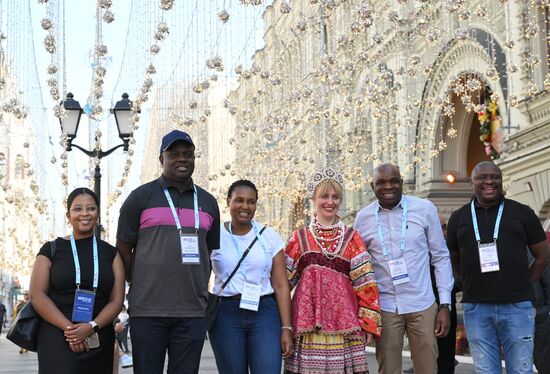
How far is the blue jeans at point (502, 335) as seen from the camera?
278 inches

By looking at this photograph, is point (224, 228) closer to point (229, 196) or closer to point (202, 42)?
point (229, 196)

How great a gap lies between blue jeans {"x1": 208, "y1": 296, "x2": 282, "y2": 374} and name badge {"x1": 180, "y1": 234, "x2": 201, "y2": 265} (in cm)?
69

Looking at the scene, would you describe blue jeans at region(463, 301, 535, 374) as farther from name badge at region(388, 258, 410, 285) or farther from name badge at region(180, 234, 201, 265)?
name badge at region(180, 234, 201, 265)

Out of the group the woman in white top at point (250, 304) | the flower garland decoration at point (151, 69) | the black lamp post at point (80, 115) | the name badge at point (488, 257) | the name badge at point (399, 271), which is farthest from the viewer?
the black lamp post at point (80, 115)

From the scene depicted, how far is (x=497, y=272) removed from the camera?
7164 mm

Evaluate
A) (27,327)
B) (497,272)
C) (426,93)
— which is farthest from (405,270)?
(426,93)

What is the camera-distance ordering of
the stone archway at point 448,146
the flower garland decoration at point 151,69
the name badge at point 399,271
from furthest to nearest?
the stone archway at point 448,146, the flower garland decoration at point 151,69, the name badge at point 399,271

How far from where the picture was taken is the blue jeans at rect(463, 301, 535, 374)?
7.05 metres

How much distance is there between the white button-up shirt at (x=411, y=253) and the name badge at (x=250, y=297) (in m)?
0.98

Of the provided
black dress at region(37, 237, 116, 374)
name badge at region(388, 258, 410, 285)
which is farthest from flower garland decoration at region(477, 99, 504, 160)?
black dress at region(37, 237, 116, 374)

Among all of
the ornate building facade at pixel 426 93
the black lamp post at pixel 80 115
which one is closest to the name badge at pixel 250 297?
the ornate building facade at pixel 426 93

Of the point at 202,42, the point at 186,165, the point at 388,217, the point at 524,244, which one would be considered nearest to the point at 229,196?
the point at 186,165

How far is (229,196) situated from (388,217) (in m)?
1.20

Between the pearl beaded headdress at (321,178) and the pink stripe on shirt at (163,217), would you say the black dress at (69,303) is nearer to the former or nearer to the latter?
the pink stripe on shirt at (163,217)
